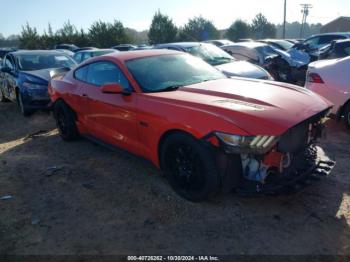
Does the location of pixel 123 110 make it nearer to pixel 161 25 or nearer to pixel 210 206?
pixel 210 206

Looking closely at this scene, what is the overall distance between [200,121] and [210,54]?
6.29 metres

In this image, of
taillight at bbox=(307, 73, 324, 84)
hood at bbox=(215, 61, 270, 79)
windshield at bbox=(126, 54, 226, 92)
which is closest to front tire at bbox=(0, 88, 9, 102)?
hood at bbox=(215, 61, 270, 79)

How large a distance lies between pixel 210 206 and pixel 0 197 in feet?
8.45

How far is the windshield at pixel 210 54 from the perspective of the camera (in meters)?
8.95

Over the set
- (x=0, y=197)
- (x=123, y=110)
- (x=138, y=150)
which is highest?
(x=123, y=110)

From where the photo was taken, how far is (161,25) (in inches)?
1646

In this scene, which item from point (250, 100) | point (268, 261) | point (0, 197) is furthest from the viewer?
Result: point (0, 197)

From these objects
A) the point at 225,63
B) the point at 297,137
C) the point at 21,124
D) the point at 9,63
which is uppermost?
the point at 9,63

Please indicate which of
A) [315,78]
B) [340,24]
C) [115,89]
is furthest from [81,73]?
[340,24]

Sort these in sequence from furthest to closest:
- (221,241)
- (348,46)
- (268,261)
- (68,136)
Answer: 1. (348,46)
2. (68,136)
3. (221,241)
4. (268,261)

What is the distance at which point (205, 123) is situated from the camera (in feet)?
10.9

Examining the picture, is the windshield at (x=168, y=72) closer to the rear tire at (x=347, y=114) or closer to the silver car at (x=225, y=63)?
the rear tire at (x=347, y=114)

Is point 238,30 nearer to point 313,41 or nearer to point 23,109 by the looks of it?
point 313,41

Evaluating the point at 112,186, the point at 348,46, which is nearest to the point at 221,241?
the point at 112,186
